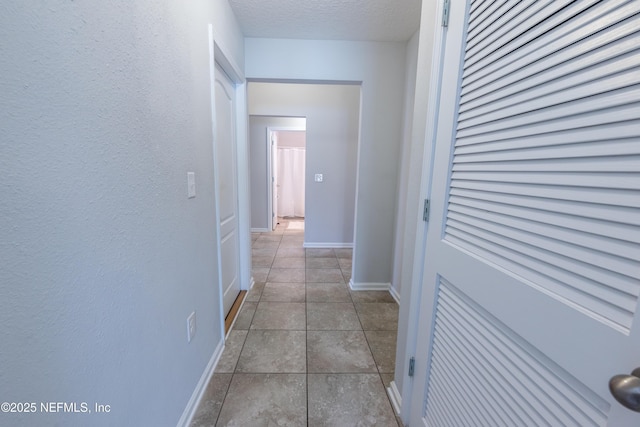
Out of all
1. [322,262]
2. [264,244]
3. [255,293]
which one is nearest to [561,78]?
[255,293]

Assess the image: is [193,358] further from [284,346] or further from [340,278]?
[340,278]

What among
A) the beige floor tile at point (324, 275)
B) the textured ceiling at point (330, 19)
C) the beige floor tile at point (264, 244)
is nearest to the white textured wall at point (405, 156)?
the textured ceiling at point (330, 19)

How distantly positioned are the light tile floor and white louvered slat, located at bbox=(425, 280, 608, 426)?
1.78 feet

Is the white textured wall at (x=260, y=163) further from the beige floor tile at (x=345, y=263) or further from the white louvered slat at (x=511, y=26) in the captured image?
the white louvered slat at (x=511, y=26)

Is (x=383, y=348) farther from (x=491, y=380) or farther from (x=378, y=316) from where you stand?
(x=491, y=380)

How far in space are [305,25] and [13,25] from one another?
2.07 meters

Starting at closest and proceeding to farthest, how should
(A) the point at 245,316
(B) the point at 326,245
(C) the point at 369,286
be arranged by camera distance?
(A) the point at 245,316
(C) the point at 369,286
(B) the point at 326,245

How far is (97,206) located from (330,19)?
7.08 ft

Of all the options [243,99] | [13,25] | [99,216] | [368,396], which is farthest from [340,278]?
[13,25]

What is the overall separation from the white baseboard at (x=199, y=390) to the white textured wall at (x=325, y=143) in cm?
260

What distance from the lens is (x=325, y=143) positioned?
150 inches

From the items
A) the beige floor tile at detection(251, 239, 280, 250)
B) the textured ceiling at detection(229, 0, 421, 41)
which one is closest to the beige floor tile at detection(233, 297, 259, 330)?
the beige floor tile at detection(251, 239, 280, 250)

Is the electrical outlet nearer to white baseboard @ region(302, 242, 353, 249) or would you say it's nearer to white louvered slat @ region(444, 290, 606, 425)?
white louvered slat @ region(444, 290, 606, 425)

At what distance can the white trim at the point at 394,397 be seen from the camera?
131 centimetres
